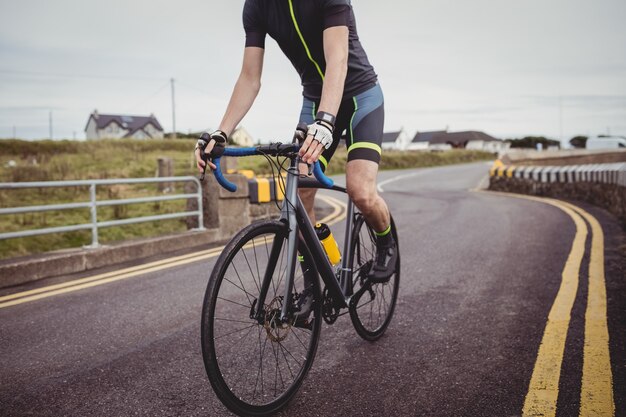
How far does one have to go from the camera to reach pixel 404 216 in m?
10.7

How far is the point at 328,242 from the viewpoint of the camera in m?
3.06

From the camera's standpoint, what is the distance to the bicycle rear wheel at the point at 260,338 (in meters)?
2.25

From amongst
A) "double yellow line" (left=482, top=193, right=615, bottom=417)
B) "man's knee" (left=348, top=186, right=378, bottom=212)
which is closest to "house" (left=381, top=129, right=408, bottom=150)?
"double yellow line" (left=482, top=193, right=615, bottom=417)

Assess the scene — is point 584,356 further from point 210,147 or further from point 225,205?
point 225,205

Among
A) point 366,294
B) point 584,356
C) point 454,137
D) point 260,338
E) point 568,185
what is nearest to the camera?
point 260,338

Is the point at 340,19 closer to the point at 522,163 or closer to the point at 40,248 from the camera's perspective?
the point at 40,248

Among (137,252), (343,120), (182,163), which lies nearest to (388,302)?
(343,120)

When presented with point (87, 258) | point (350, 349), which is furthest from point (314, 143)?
point (87, 258)

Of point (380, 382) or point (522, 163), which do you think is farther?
point (522, 163)

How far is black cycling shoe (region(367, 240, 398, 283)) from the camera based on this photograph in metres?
3.43

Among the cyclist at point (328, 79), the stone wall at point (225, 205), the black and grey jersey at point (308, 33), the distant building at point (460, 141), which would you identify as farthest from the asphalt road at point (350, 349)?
the distant building at point (460, 141)

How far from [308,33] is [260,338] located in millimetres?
1728

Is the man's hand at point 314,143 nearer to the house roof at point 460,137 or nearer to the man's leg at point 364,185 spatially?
the man's leg at point 364,185

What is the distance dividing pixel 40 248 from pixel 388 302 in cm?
885
